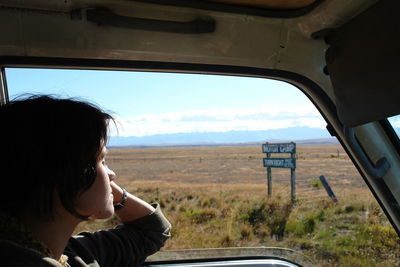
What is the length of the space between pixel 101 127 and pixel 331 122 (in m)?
1.29

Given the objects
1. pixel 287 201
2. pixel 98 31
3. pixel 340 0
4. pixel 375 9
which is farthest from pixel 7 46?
pixel 287 201

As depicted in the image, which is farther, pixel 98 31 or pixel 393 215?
pixel 393 215

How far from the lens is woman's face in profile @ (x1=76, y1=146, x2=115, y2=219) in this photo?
1105 millimetres

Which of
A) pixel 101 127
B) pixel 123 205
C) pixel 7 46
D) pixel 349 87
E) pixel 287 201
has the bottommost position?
pixel 287 201

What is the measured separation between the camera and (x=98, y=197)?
1.13m

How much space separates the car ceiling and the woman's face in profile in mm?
Answer: 723

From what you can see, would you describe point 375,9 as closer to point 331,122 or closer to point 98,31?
point 331,122

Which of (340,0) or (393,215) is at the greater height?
Result: (340,0)

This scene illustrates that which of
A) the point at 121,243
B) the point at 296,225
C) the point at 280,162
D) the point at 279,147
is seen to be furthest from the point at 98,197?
the point at 280,162

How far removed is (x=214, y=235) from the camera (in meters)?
4.47

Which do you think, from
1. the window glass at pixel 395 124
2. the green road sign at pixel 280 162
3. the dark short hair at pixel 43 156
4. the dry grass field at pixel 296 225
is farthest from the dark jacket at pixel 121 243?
the green road sign at pixel 280 162

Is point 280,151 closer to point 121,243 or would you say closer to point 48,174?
point 121,243

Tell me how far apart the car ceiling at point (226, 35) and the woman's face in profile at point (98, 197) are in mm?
723

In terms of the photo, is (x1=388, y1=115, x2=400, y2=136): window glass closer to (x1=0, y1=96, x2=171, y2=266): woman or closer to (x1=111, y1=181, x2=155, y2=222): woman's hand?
(x1=111, y1=181, x2=155, y2=222): woman's hand
